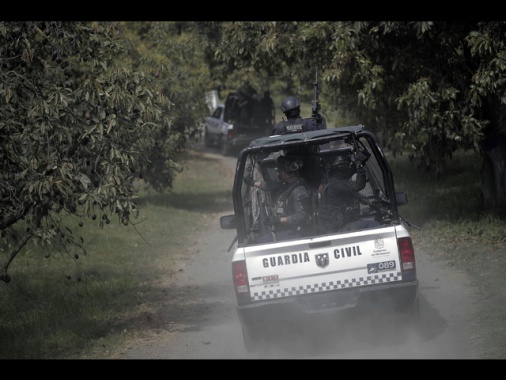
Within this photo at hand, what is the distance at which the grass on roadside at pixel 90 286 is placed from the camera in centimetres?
991

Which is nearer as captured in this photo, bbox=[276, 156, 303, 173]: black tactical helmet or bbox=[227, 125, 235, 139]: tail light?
bbox=[276, 156, 303, 173]: black tactical helmet

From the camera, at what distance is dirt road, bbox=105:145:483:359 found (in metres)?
8.17

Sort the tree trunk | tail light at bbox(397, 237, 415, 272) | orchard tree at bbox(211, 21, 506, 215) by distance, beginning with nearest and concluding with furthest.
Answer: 1. tail light at bbox(397, 237, 415, 272)
2. orchard tree at bbox(211, 21, 506, 215)
3. the tree trunk

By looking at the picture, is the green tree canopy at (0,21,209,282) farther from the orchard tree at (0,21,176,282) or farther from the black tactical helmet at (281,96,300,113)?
the black tactical helmet at (281,96,300,113)

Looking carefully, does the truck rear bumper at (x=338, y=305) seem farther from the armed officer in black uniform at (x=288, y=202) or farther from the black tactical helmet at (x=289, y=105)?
the black tactical helmet at (x=289, y=105)

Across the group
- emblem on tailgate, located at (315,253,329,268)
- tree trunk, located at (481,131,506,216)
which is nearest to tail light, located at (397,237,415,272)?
emblem on tailgate, located at (315,253,329,268)

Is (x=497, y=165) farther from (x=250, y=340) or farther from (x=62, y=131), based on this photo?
(x=62, y=131)

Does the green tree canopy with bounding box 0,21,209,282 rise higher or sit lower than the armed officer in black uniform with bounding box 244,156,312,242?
higher

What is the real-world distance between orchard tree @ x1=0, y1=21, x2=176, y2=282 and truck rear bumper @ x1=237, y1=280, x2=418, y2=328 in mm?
1693

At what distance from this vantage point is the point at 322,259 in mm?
7969

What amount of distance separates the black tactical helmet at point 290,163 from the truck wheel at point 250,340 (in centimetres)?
171

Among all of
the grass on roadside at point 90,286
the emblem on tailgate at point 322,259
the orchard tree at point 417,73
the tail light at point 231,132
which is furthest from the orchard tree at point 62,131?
the tail light at point 231,132
